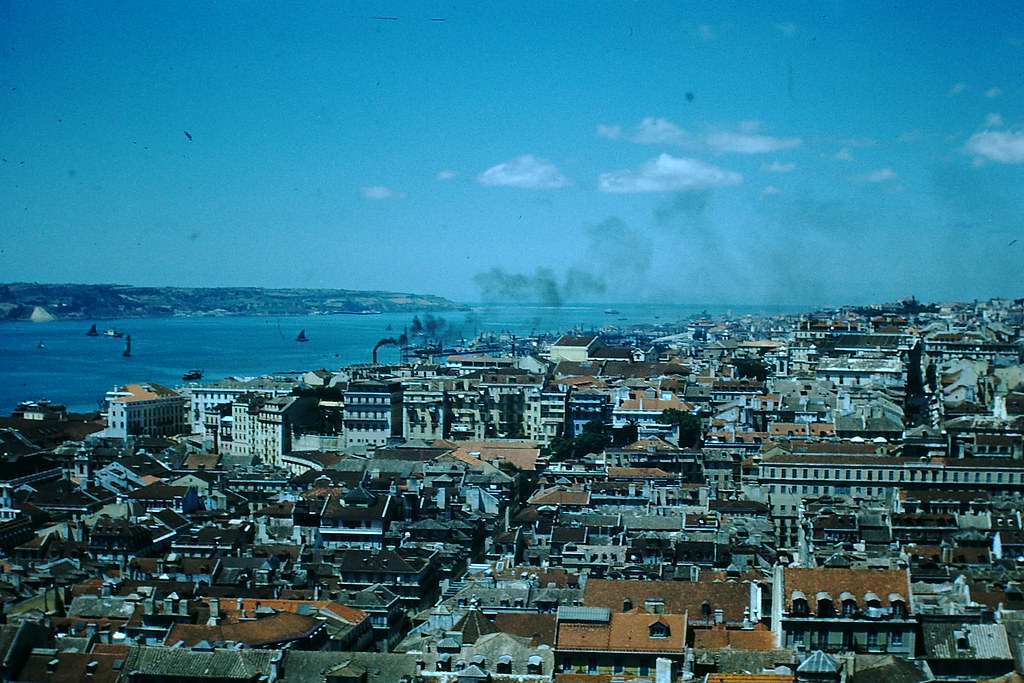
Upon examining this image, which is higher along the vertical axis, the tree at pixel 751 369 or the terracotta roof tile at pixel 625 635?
the tree at pixel 751 369

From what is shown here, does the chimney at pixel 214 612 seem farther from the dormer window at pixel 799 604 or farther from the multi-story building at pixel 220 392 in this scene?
the multi-story building at pixel 220 392

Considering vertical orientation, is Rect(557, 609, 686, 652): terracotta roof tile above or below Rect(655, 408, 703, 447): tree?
below

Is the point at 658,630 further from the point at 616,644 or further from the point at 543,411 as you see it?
the point at 543,411

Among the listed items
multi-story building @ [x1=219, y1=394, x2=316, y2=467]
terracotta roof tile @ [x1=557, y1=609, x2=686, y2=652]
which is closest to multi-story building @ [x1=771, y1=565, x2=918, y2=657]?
terracotta roof tile @ [x1=557, y1=609, x2=686, y2=652]

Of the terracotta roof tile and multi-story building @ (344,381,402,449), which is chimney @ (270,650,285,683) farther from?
multi-story building @ (344,381,402,449)

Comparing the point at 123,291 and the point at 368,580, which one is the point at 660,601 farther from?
the point at 123,291

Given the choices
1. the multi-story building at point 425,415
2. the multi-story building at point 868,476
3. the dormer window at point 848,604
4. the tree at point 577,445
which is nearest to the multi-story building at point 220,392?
the multi-story building at point 425,415
